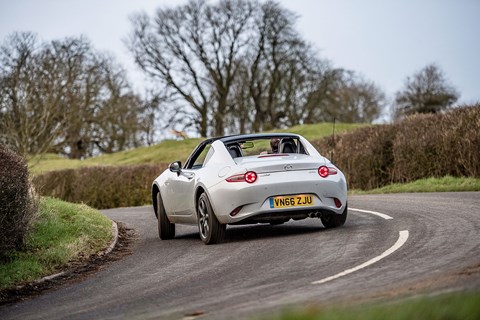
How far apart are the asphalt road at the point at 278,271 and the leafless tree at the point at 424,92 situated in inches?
2340

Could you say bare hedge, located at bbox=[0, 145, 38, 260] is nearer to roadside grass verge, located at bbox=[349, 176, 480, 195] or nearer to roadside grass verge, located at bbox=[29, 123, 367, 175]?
roadside grass verge, located at bbox=[349, 176, 480, 195]

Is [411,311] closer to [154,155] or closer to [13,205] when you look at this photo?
[13,205]

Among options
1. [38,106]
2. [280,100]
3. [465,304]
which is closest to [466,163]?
[465,304]

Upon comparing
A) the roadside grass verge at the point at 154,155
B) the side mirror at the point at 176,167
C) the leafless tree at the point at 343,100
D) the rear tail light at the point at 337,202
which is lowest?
the rear tail light at the point at 337,202

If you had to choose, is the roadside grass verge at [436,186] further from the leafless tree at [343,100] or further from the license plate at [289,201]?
the leafless tree at [343,100]

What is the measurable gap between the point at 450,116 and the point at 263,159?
13.6m

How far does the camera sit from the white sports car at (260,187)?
11805 mm

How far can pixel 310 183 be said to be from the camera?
470 inches

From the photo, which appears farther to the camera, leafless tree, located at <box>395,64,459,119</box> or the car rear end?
leafless tree, located at <box>395,64,459,119</box>

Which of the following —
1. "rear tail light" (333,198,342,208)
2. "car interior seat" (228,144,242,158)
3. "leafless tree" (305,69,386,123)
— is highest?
"leafless tree" (305,69,386,123)

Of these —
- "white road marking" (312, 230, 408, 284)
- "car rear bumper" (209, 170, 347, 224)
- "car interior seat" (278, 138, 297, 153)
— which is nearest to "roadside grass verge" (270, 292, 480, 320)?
"white road marking" (312, 230, 408, 284)

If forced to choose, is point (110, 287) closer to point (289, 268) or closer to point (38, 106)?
point (289, 268)

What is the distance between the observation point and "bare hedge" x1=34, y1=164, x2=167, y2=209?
135ft

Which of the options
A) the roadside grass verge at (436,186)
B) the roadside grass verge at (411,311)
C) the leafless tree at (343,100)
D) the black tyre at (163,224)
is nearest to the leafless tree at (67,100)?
the leafless tree at (343,100)
